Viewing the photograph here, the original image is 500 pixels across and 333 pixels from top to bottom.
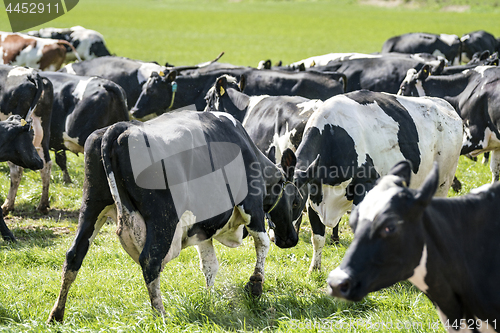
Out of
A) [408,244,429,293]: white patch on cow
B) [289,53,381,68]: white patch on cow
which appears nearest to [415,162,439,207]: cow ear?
[408,244,429,293]: white patch on cow

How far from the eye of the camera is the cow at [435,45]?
60.2ft

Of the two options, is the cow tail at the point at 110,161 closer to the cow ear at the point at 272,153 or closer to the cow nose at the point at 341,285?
the cow nose at the point at 341,285

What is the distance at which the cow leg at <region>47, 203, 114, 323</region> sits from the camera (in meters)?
4.15

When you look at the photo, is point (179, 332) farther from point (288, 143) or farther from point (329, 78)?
point (329, 78)

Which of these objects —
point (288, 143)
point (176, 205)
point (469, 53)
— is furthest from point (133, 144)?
point (469, 53)

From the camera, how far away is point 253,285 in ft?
15.8

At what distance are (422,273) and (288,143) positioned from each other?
3.88 m

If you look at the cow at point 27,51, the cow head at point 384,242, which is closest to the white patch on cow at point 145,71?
the cow at point 27,51

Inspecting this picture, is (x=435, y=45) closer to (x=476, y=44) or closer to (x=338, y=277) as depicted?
(x=476, y=44)

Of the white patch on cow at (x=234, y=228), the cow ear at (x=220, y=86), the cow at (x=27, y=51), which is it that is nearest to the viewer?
the white patch on cow at (x=234, y=228)

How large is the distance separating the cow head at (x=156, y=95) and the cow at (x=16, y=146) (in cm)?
371

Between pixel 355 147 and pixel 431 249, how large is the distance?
99.2 inches

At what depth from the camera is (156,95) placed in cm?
1062

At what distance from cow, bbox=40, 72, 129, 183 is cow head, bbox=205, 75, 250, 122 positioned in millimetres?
1522
